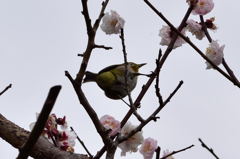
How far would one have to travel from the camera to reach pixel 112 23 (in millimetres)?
3090

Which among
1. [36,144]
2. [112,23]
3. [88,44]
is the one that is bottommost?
[36,144]

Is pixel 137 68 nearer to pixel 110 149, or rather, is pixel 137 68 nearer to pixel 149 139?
pixel 149 139

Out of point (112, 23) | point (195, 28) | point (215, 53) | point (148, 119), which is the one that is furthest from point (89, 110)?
point (195, 28)

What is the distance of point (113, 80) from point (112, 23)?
1.71 ft

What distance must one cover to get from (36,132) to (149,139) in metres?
1.94

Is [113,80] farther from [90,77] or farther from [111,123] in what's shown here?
[111,123]

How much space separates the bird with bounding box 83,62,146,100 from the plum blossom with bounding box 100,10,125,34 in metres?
0.36

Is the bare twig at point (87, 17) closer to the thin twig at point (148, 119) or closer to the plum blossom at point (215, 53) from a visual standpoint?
the thin twig at point (148, 119)

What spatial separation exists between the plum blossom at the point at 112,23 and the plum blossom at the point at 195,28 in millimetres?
484

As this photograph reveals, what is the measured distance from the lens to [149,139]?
9.13 ft

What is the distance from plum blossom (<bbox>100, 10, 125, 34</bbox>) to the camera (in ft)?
9.87

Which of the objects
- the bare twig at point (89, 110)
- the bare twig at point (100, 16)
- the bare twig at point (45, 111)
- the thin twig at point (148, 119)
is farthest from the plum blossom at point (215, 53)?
the bare twig at point (45, 111)

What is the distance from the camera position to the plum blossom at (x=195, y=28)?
306 cm

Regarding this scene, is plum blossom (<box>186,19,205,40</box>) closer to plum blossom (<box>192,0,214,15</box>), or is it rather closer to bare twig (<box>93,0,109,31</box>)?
plum blossom (<box>192,0,214,15</box>)
